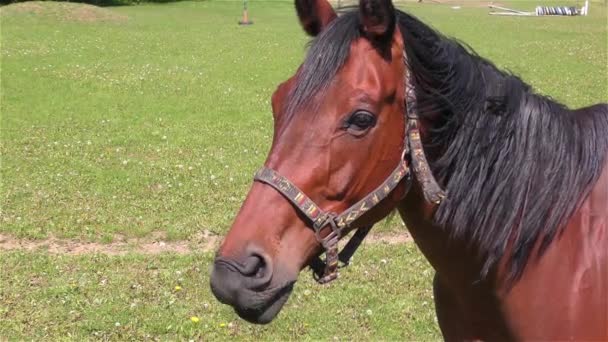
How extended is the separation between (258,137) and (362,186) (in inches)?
346

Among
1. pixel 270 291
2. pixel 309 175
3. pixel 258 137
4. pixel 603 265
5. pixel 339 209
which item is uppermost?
pixel 309 175

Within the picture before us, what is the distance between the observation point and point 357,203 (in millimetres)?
2080

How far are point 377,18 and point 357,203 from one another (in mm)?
612

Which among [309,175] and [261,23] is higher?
[309,175]

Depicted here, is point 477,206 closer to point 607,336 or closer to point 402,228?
point 607,336

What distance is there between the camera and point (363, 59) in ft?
6.82

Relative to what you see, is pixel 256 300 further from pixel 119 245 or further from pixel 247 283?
pixel 119 245

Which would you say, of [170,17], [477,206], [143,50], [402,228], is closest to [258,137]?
[402,228]

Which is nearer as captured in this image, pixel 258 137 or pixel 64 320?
pixel 64 320


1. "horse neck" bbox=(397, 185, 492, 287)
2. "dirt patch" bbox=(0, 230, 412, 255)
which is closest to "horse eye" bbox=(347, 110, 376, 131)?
"horse neck" bbox=(397, 185, 492, 287)

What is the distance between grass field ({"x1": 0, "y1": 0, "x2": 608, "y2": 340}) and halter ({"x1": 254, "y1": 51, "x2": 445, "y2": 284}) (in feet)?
9.96

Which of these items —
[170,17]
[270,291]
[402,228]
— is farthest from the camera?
[170,17]

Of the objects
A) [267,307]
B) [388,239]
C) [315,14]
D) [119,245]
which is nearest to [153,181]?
[119,245]

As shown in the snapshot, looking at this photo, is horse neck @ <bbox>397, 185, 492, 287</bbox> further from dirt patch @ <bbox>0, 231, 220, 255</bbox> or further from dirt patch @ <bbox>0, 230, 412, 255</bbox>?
dirt patch @ <bbox>0, 231, 220, 255</bbox>
